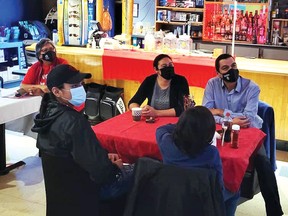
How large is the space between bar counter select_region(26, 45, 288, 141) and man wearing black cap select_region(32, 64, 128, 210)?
8.59 feet

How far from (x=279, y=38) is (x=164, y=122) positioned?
516 centimetres

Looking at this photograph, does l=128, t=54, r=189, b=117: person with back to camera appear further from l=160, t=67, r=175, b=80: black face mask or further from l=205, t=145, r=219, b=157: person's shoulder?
l=205, t=145, r=219, b=157: person's shoulder

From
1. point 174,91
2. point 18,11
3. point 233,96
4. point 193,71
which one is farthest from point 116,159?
point 18,11

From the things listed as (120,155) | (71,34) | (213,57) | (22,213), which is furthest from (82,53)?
(120,155)

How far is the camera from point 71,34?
6.00 metres

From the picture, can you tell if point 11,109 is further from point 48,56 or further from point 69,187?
point 69,187

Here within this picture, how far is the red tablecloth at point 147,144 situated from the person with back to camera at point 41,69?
Result: 1291mm

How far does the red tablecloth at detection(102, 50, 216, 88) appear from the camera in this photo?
4883 mm

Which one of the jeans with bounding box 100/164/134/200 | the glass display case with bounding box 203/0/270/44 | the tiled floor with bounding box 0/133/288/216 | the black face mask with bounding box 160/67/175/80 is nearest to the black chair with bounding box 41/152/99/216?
the jeans with bounding box 100/164/134/200

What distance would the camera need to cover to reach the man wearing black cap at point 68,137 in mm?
2270

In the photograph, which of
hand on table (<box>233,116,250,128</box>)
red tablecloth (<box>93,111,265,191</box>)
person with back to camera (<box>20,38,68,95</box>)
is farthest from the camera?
person with back to camera (<box>20,38,68,95</box>)

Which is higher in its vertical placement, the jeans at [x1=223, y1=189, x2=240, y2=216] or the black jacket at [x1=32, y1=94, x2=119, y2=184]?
the black jacket at [x1=32, y1=94, x2=119, y2=184]

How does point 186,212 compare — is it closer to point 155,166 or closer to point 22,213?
point 155,166

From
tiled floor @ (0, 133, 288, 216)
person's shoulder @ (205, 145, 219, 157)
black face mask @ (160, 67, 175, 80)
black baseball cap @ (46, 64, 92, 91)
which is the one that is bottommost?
tiled floor @ (0, 133, 288, 216)
